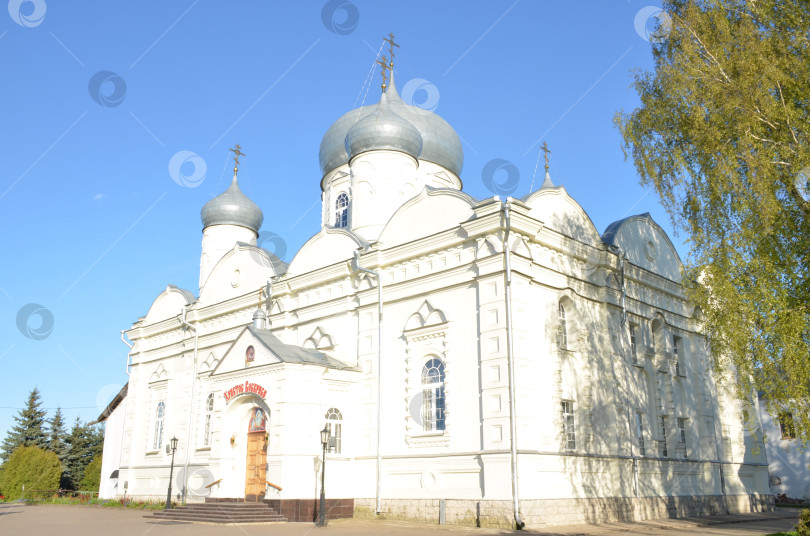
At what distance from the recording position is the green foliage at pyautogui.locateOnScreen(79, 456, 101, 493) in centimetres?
3581

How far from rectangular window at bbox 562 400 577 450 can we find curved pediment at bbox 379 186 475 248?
193 inches

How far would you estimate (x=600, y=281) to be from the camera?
1731 cm

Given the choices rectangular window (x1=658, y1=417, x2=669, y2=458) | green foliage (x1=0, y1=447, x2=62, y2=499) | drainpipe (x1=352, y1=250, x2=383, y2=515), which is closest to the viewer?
drainpipe (x1=352, y1=250, x2=383, y2=515)

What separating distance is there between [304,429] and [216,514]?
112 inches

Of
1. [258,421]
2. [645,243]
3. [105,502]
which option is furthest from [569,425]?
[105,502]

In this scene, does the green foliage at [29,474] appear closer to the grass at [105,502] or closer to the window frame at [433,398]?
the grass at [105,502]

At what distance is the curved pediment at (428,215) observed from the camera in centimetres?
1630

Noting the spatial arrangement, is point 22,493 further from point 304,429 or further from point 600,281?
point 600,281

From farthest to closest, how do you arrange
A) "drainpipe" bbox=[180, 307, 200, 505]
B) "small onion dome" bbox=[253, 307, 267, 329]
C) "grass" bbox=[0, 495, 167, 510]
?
"grass" bbox=[0, 495, 167, 510] < "drainpipe" bbox=[180, 307, 200, 505] < "small onion dome" bbox=[253, 307, 267, 329]

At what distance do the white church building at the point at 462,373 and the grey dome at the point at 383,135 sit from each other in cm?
7

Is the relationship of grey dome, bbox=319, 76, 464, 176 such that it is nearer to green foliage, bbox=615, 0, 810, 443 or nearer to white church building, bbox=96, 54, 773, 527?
white church building, bbox=96, 54, 773, 527

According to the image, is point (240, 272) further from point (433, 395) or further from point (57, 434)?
point (57, 434)

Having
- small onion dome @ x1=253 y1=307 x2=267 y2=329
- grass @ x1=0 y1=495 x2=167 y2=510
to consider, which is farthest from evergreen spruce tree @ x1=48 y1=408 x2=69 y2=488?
small onion dome @ x1=253 y1=307 x2=267 y2=329

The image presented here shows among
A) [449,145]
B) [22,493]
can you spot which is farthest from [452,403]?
[22,493]
